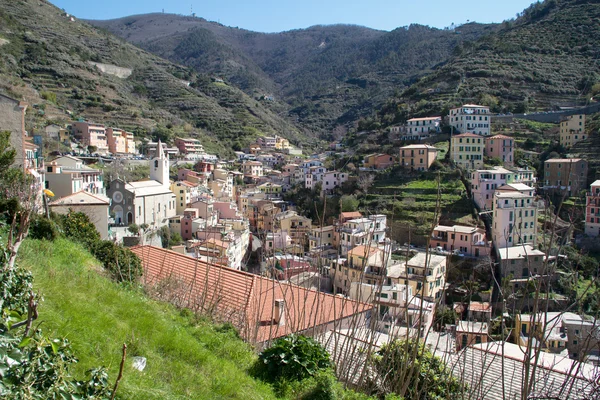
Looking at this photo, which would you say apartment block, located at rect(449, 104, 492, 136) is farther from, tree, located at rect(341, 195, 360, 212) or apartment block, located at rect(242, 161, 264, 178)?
apartment block, located at rect(242, 161, 264, 178)

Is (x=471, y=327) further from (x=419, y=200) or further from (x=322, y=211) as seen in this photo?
(x=322, y=211)

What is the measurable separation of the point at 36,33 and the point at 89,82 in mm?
13558

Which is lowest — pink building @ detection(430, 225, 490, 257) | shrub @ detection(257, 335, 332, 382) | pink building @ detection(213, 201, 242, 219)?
pink building @ detection(430, 225, 490, 257)

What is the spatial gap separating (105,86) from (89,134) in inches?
659

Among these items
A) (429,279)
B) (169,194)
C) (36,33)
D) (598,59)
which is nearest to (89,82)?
(36,33)

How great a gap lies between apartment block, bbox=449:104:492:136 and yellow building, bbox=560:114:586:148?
558cm

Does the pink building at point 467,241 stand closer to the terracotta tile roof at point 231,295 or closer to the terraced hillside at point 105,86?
the terracotta tile roof at point 231,295

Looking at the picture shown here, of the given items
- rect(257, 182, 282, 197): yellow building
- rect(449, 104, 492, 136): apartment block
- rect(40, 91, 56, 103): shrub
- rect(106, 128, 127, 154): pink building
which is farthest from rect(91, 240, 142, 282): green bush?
rect(40, 91, 56, 103): shrub

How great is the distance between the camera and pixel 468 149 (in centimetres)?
3475

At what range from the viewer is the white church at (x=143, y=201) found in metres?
26.5

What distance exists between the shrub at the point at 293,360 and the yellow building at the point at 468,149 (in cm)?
3194

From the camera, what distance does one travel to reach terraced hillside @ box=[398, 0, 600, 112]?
45406 millimetres

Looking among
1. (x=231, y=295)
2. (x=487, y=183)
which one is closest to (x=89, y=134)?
(x=487, y=183)

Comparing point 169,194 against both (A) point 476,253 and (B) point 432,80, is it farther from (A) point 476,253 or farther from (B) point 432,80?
(B) point 432,80
